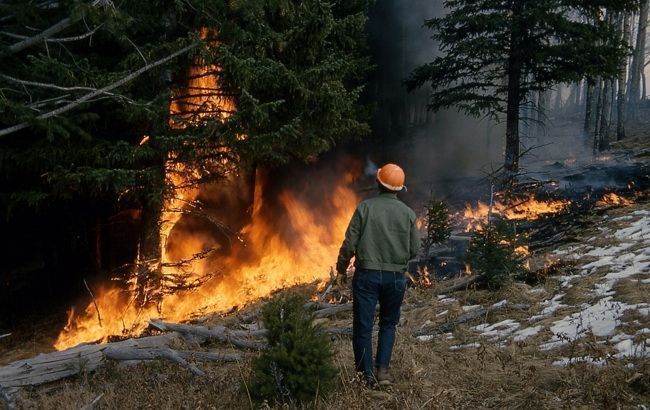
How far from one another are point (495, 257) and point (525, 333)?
1977mm

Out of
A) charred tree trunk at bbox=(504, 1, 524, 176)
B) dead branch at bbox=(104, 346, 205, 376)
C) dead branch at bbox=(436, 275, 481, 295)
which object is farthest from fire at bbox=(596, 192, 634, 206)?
dead branch at bbox=(104, 346, 205, 376)

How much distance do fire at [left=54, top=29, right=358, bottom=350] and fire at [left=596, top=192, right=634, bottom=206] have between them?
7580mm

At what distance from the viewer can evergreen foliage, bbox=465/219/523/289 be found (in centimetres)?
761

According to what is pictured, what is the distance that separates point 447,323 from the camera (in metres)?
6.69

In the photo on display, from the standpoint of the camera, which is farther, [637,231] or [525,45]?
[525,45]

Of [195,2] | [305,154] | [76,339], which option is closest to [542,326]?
[305,154]

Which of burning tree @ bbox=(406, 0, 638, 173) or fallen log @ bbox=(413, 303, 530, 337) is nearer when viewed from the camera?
fallen log @ bbox=(413, 303, 530, 337)

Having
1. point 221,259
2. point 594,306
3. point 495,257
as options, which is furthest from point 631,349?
point 221,259

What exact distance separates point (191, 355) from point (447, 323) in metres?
3.67

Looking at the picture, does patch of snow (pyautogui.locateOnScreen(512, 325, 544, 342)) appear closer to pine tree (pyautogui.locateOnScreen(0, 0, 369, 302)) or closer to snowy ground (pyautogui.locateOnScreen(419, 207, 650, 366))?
snowy ground (pyautogui.locateOnScreen(419, 207, 650, 366))

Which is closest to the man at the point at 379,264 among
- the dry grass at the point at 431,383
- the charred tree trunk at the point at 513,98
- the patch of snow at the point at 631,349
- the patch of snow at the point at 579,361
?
the dry grass at the point at 431,383

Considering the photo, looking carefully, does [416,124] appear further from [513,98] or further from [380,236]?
[380,236]

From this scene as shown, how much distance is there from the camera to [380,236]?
190 inches

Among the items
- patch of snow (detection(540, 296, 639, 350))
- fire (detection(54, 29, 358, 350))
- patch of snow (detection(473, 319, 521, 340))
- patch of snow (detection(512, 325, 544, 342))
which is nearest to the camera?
patch of snow (detection(540, 296, 639, 350))
